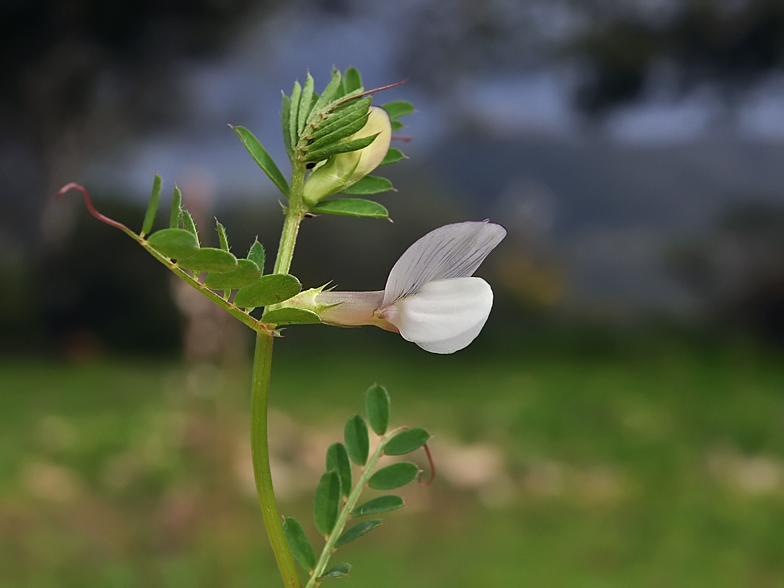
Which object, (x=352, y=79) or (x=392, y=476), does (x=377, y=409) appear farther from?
(x=352, y=79)

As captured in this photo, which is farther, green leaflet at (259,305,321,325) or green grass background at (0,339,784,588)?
green grass background at (0,339,784,588)

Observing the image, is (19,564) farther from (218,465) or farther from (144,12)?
(144,12)

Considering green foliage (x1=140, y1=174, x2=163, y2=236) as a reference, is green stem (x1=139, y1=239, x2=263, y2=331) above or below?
below

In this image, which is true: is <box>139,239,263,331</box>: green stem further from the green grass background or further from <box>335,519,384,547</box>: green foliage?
the green grass background

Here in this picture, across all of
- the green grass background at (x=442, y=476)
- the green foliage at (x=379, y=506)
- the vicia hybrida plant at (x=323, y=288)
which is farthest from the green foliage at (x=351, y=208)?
the green grass background at (x=442, y=476)

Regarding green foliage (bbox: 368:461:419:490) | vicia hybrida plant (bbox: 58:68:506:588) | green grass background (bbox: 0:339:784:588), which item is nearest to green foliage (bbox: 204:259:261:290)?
vicia hybrida plant (bbox: 58:68:506:588)

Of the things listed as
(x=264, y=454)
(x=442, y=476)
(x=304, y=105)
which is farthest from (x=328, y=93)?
(x=442, y=476)
